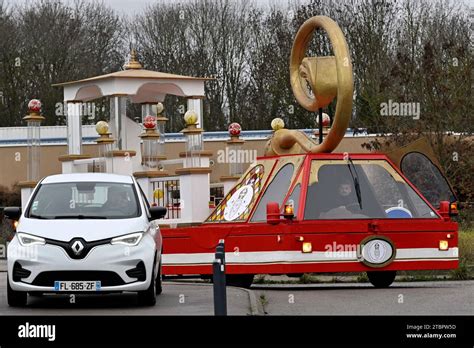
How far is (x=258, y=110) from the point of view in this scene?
232ft

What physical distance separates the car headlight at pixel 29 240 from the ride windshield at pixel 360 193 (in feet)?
18.0

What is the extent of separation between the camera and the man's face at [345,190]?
21.8m

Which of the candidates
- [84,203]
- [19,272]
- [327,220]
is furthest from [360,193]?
[19,272]

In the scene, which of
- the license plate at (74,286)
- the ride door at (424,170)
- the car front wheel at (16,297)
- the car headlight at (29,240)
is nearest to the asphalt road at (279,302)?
the car front wheel at (16,297)

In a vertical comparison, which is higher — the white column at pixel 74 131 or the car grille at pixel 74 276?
the white column at pixel 74 131

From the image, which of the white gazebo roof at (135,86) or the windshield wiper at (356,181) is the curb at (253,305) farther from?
the white gazebo roof at (135,86)

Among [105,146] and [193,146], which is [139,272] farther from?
[105,146]

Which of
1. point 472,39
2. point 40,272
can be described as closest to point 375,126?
point 472,39

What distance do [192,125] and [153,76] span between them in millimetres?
3426

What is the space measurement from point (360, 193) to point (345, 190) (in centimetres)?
23

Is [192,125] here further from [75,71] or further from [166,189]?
[75,71]

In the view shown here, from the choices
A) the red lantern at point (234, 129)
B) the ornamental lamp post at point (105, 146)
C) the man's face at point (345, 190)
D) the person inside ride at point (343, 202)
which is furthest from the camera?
the red lantern at point (234, 129)

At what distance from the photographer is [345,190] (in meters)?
21.8

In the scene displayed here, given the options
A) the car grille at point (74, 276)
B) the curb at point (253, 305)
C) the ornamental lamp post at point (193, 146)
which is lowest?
the curb at point (253, 305)
